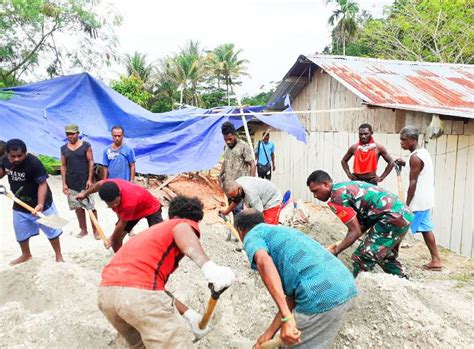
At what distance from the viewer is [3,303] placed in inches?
131

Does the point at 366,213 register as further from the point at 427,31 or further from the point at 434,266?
the point at 427,31

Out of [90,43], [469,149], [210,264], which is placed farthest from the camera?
[90,43]

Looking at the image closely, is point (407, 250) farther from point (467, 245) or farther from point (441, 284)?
point (441, 284)

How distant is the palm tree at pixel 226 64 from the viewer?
2685 centimetres

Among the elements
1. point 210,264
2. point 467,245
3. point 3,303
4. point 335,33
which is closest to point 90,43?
point 3,303

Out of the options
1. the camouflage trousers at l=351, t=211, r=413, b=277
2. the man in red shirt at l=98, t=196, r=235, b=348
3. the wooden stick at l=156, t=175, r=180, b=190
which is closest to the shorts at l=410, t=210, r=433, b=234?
the camouflage trousers at l=351, t=211, r=413, b=277

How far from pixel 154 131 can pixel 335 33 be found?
21.0 m

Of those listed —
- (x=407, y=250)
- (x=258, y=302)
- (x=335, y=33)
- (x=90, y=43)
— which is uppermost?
(x=335, y=33)

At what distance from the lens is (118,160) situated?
193 inches

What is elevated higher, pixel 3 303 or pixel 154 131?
pixel 154 131

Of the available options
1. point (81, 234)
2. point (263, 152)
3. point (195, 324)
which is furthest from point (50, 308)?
point (263, 152)

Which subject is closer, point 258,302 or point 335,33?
point 258,302

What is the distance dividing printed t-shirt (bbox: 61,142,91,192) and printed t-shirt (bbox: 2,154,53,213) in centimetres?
88

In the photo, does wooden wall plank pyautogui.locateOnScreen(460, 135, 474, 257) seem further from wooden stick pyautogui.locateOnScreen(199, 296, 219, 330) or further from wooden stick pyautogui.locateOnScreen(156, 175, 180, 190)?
wooden stick pyautogui.locateOnScreen(156, 175, 180, 190)
